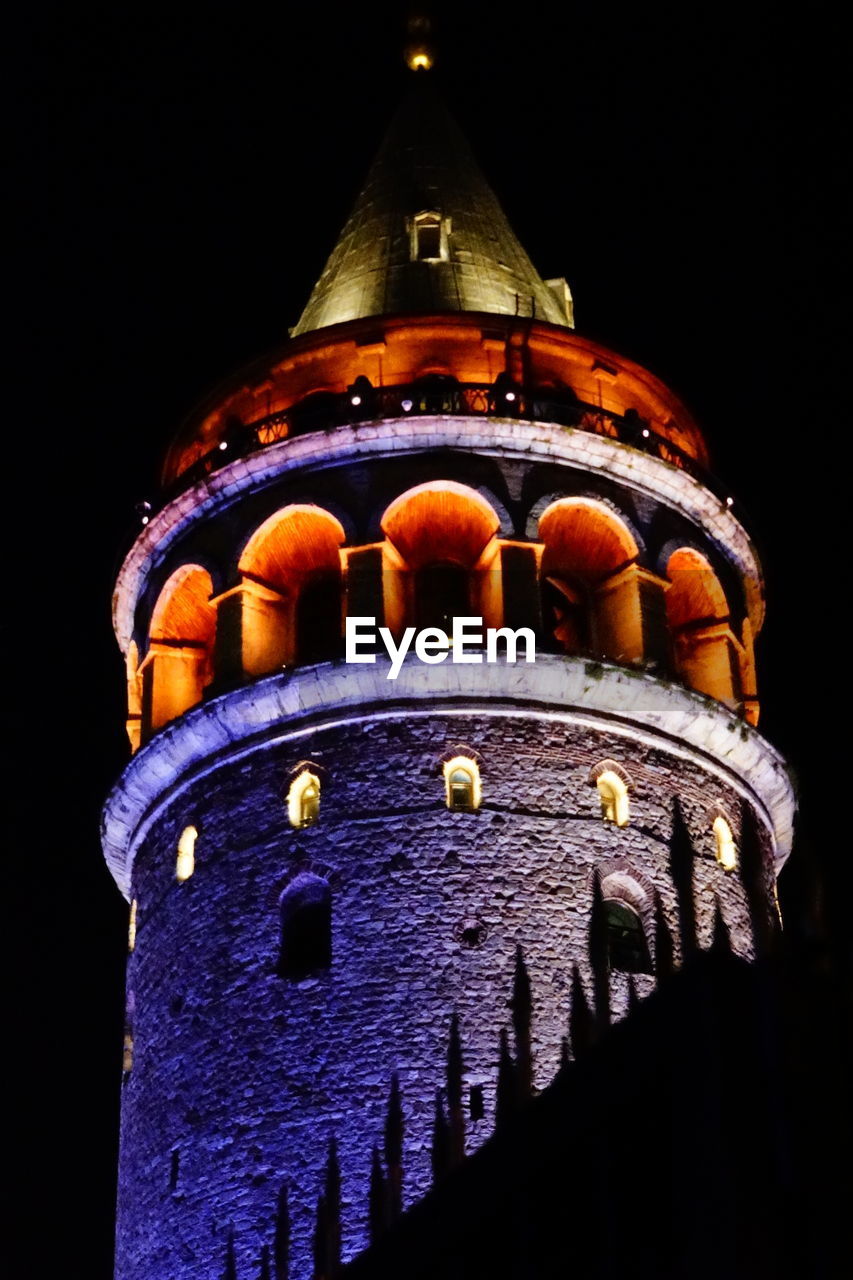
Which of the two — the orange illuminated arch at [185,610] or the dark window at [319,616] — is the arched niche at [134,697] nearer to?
the orange illuminated arch at [185,610]

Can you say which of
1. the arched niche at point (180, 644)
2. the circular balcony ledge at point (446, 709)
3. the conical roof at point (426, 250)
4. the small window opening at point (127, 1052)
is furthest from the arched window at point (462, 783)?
the conical roof at point (426, 250)

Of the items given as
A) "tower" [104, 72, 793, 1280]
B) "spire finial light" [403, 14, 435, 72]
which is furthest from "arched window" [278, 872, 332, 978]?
"spire finial light" [403, 14, 435, 72]

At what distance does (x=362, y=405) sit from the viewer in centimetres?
2783

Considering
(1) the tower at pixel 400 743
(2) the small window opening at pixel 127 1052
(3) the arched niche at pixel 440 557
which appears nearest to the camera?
(1) the tower at pixel 400 743

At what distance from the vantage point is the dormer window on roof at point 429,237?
31.2 meters

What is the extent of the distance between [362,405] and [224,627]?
3.34 meters

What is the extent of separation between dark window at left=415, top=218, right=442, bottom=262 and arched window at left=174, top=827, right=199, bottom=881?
9.45m

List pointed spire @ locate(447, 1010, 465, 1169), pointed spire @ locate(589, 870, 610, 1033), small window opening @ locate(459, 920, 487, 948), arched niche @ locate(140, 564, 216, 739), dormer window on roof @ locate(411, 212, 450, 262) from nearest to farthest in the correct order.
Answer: pointed spire @ locate(589, 870, 610, 1033) → pointed spire @ locate(447, 1010, 465, 1169) → small window opening @ locate(459, 920, 487, 948) → arched niche @ locate(140, 564, 216, 739) → dormer window on roof @ locate(411, 212, 450, 262)

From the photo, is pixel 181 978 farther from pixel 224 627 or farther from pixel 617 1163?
pixel 617 1163

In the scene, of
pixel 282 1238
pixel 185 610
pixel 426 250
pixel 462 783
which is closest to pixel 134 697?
pixel 185 610

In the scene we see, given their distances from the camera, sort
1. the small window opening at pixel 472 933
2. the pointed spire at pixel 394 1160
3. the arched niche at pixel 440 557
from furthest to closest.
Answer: the arched niche at pixel 440 557
the small window opening at pixel 472 933
the pointed spire at pixel 394 1160

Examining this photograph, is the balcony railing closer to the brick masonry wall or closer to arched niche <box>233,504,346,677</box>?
arched niche <box>233,504,346,677</box>

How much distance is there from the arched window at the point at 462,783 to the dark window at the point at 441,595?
219cm

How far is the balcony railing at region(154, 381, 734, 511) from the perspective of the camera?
1091 inches
